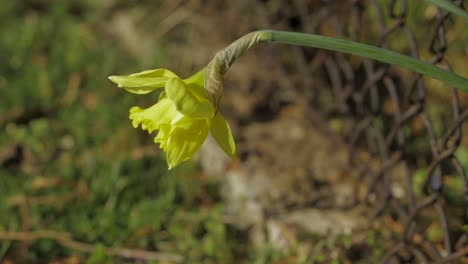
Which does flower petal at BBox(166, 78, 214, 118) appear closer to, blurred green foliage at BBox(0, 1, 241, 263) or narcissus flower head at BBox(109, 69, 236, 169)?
narcissus flower head at BBox(109, 69, 236, 169)

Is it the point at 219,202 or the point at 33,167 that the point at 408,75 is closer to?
the point at 219,202

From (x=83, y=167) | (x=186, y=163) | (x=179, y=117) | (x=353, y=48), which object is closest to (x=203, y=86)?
(x=179, y=117)

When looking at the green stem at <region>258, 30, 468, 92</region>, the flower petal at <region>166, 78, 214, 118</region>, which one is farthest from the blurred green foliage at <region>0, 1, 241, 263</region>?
the green stem at <region>258, 30, 468, 92</region>

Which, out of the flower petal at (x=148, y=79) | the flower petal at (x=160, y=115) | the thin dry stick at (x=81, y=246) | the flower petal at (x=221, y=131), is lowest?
the thin dry stick at (x=81, y=246)

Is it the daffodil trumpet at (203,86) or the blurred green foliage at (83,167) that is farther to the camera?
the blurred green foliage at (83,167)

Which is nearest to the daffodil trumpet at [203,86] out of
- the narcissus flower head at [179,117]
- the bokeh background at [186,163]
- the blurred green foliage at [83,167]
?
the narcissus flower head at [179,117]

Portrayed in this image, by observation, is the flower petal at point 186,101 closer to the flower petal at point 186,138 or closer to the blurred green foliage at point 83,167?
the flower petal at point 186,138

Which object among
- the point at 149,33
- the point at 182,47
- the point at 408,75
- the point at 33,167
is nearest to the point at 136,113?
the point at 33,167
